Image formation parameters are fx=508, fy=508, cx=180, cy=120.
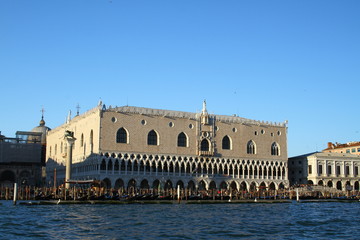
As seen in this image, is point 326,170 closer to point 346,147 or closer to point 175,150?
point 346,147

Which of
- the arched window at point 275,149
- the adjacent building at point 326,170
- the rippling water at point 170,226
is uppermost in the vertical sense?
the arched window at point 275,149

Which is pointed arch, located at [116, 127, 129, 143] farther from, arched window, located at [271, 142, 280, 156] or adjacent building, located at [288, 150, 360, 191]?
adjacent building, located at [288, 150, 360, 191]

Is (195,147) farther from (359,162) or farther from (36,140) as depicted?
(36,140)

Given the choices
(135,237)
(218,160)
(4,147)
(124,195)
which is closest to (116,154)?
(124,195)

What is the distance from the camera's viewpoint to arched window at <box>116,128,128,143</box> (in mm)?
65812

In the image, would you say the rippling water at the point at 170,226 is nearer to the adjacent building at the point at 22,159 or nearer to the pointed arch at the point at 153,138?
the pointed arch at the point at 153,138

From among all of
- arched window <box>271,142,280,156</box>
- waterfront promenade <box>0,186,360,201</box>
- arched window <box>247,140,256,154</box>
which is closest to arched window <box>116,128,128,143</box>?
waterfront promenade <box>0,186,360,201</box>

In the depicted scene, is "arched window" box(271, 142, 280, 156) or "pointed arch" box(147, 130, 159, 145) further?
"arched window" box(271, 142, 280, 156)

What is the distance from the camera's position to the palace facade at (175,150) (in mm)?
65312

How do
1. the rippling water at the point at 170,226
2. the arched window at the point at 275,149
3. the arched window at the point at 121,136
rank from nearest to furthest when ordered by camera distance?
1. the rippling water at the point at 170,226
2. the arched window at the point at 121,136
3. the arched window at the point at 275,149

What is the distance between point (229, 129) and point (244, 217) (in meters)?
38.3

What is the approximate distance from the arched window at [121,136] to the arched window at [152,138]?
353 cm

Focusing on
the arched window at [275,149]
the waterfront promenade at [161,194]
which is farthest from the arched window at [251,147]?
the waterfront promenade at [161,194]

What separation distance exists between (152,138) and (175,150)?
3617 mm
